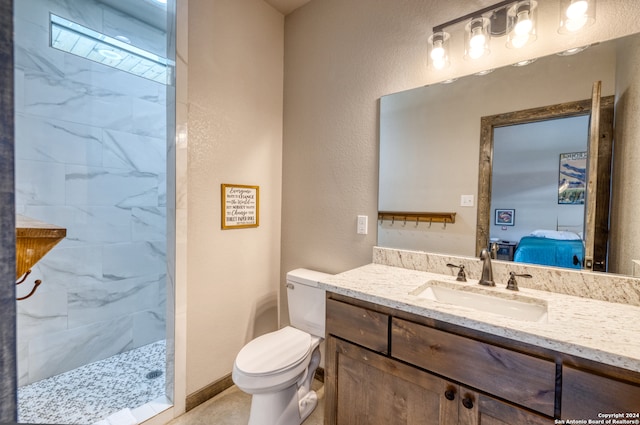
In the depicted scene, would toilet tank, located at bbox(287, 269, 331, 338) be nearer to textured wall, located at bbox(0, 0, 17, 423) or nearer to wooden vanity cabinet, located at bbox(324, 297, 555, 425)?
wooden vanity cabinet, located at bbox(324, 297, 555, 425)

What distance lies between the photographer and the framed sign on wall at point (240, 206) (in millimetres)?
1852

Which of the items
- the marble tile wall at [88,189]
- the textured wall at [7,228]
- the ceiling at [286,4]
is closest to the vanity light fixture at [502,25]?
the ceiling at [286,4]

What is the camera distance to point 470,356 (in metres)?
0.90

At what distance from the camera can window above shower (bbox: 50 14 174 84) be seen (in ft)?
6.38

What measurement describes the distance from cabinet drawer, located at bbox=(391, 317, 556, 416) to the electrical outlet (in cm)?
77

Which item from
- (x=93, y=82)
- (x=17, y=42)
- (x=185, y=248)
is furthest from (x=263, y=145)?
(x=17, y=42)

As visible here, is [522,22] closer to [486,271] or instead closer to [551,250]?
[551,250]

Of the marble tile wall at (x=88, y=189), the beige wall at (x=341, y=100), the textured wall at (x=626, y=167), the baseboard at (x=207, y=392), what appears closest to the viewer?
the textured wall at (x=626, y=167)

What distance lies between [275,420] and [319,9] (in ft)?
8.35

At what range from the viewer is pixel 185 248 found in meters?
1.65

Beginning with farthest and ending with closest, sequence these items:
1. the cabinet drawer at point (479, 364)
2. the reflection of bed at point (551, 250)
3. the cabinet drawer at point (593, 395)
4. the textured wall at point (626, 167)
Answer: the reflection of bed at point (551, 250) → the textured wall at point (626, 167) → the cabinet drawer at point (479, 364) → the cabinet drawer at point (593, 395)

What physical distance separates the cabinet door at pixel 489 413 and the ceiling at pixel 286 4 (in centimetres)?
245

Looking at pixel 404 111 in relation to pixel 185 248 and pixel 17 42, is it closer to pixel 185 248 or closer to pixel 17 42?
pixel 185 248

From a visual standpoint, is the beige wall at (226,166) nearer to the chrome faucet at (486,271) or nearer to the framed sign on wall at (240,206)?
the framed sign on wall at (240,206)
